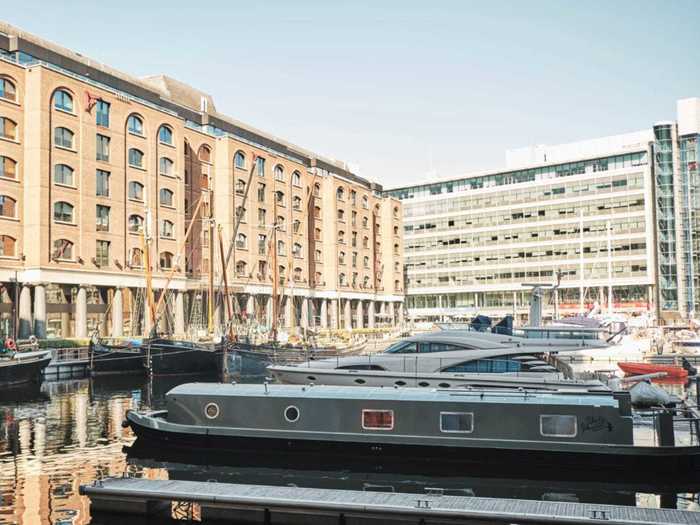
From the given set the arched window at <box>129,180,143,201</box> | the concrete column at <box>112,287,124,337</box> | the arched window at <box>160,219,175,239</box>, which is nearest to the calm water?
the concrete column at <box>112,287,124,337</box>

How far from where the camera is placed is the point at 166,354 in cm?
5684

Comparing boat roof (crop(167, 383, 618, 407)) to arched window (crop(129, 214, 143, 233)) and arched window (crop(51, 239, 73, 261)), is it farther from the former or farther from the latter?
arched window (crop(129, 214, 143, 233))

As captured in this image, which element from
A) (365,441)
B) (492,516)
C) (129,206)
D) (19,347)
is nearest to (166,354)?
(19,347)

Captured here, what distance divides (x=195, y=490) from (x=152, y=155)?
6572 centimetres

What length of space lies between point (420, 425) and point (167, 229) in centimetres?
6209

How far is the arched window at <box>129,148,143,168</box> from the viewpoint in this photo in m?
76.7

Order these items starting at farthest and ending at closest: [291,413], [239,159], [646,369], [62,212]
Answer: [239,159] → [62,212] → [646,369] → [291,413]

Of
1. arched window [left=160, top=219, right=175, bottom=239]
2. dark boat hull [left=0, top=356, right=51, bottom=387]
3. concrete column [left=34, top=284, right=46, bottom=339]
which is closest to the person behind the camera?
dark boat hull [left=0, top=356, right=51, bottom=387]

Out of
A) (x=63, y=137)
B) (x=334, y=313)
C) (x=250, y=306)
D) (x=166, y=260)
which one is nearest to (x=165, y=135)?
(x=166, y=260)

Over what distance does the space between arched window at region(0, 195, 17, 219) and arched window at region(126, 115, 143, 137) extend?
51.9 feet

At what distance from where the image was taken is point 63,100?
6862 centimetres

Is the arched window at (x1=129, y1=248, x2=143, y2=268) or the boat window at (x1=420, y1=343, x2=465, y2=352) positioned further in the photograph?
the arched window at (x1=129, y1=248, x2=143, y2=268)

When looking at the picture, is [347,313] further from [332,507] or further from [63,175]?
[332,507]

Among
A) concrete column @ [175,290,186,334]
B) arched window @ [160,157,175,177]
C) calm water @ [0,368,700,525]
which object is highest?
arched window @ [160,157,175,177]
